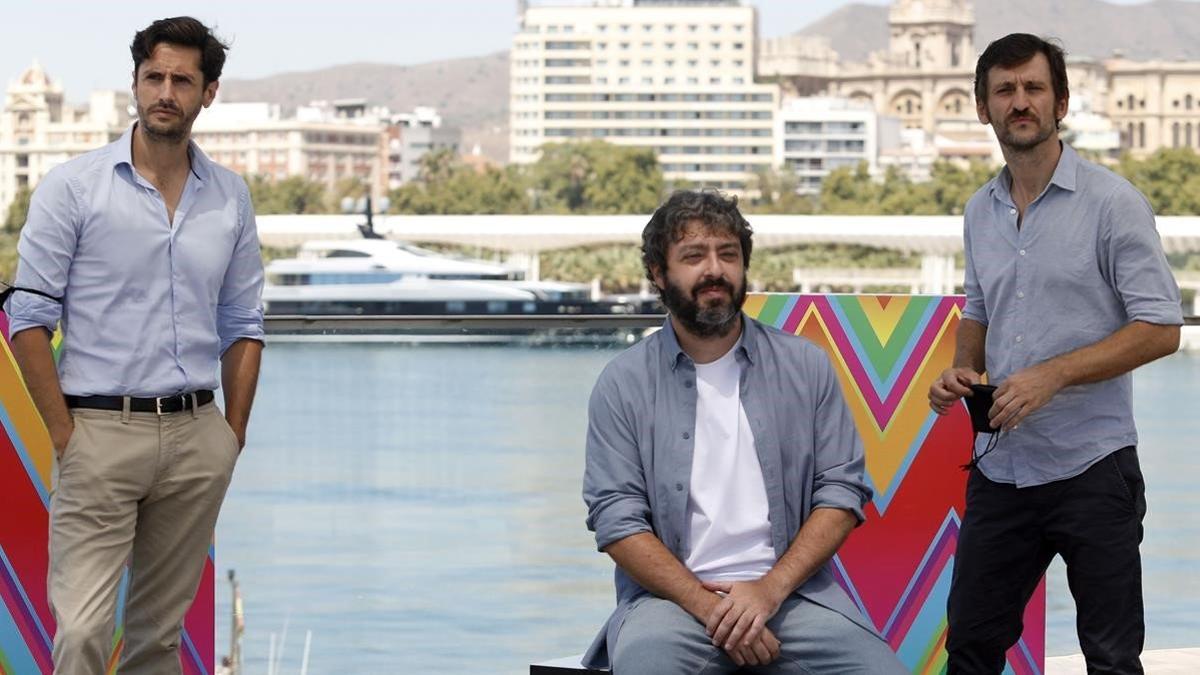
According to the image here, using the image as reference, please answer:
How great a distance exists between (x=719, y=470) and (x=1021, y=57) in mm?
654

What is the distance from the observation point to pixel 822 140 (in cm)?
11900

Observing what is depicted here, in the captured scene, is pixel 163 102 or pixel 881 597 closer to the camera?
pixel 163 102

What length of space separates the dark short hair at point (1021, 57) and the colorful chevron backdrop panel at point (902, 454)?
0.61 meters

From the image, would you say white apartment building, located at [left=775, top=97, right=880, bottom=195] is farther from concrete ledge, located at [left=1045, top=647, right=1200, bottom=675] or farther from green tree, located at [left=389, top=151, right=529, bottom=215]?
concrete ledge, located at [left=1045, top=647, right=1200, bottom=675]

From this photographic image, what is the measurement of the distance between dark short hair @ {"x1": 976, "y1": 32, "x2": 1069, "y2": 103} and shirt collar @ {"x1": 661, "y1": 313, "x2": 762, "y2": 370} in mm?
425

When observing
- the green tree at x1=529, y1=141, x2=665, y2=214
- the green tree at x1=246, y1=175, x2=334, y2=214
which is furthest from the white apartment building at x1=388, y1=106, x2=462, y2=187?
the green tree at x1=529, y1=141, x2=665, y2=214

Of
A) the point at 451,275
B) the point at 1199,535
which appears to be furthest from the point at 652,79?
the point at 1199,535

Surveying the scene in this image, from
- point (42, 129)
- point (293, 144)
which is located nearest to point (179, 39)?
point (293, 144)

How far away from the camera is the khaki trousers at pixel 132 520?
8.06ft

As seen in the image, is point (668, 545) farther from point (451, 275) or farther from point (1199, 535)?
point (451, 275)

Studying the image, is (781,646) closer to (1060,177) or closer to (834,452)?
(834,452)

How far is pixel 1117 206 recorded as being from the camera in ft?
8.20

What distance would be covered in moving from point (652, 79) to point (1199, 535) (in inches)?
4882

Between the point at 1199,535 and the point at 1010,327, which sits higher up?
the point at 1010,327
